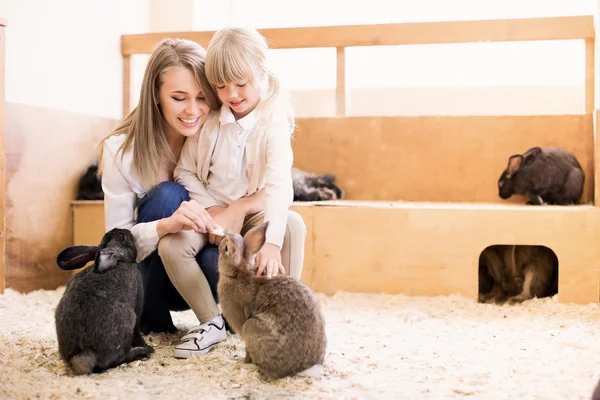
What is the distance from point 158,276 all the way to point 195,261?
0.98 ft

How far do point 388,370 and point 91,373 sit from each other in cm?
104

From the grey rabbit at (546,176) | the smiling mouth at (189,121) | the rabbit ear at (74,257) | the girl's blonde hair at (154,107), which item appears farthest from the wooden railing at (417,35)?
the rabbit ear at (74,257)

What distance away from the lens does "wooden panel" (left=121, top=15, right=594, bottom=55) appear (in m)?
4.17

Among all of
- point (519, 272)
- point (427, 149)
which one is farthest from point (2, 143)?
point (519, 272)

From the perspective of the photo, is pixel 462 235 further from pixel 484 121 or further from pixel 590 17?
pixel 590 17

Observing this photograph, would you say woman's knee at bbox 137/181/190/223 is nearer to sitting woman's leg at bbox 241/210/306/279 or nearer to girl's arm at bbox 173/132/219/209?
girl's arm at bbox 173/132/219/209

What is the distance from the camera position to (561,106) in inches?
201

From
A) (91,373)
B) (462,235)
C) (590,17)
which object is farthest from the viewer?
(590,17)

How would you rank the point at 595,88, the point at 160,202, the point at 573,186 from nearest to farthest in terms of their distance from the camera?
the point at 160,202 → the point at 573,186 → the point at 595,88

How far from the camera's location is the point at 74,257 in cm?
229

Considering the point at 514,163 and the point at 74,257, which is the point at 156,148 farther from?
the point at 514,163

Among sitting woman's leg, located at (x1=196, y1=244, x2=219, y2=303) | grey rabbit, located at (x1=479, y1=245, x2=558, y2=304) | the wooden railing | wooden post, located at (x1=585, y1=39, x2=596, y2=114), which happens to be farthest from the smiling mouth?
wooden post, located at (x1=585, y1=39, x2=596, y2=114)

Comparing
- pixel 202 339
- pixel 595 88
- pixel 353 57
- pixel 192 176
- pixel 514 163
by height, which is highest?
pixel 353 57

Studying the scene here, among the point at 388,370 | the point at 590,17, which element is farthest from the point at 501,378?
the point at 590,17
